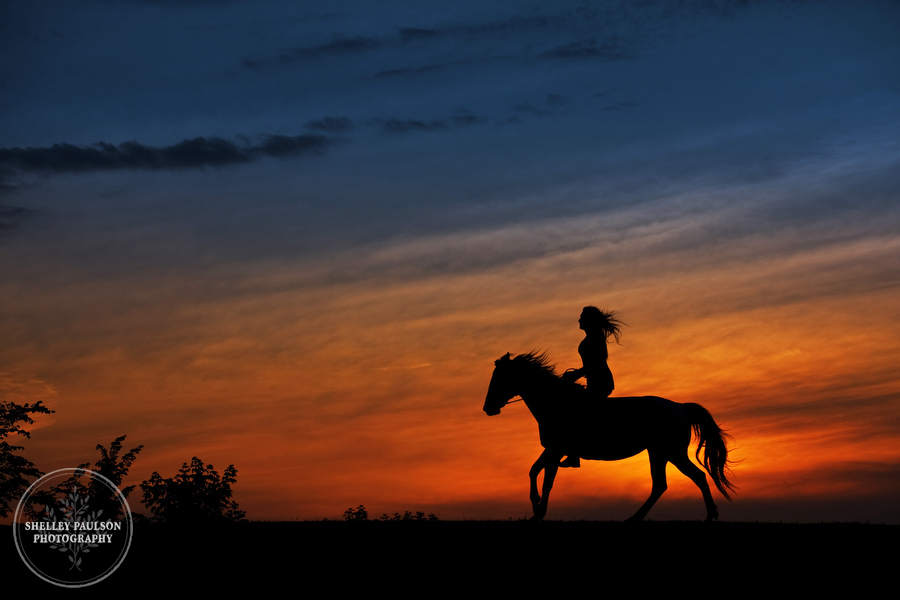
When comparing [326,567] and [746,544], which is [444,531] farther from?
[746,544]

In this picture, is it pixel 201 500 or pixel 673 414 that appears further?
pixel 201 500

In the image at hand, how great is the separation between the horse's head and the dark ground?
2579 millimetres

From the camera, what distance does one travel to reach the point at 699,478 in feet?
46.8

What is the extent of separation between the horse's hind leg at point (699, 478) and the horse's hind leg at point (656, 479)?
287 mm

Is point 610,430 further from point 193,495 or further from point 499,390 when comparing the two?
point 193,495

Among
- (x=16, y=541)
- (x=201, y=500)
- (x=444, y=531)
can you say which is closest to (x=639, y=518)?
(x=444, y=531)

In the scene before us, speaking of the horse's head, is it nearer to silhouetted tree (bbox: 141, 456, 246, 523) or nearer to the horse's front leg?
the horse's front leg

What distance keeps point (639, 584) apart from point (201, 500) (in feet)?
82.2

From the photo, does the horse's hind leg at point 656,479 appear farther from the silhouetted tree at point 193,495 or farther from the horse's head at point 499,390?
the silhouetted tree at point 193,495

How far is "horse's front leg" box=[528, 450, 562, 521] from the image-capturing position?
13672 mm

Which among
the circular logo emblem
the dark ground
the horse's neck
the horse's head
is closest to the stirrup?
the horse's neck

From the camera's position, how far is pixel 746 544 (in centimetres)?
1154

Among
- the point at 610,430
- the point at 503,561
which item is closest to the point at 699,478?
the point at 610,430

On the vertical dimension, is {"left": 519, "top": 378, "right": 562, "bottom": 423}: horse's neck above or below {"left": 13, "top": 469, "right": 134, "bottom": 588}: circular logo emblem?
above
